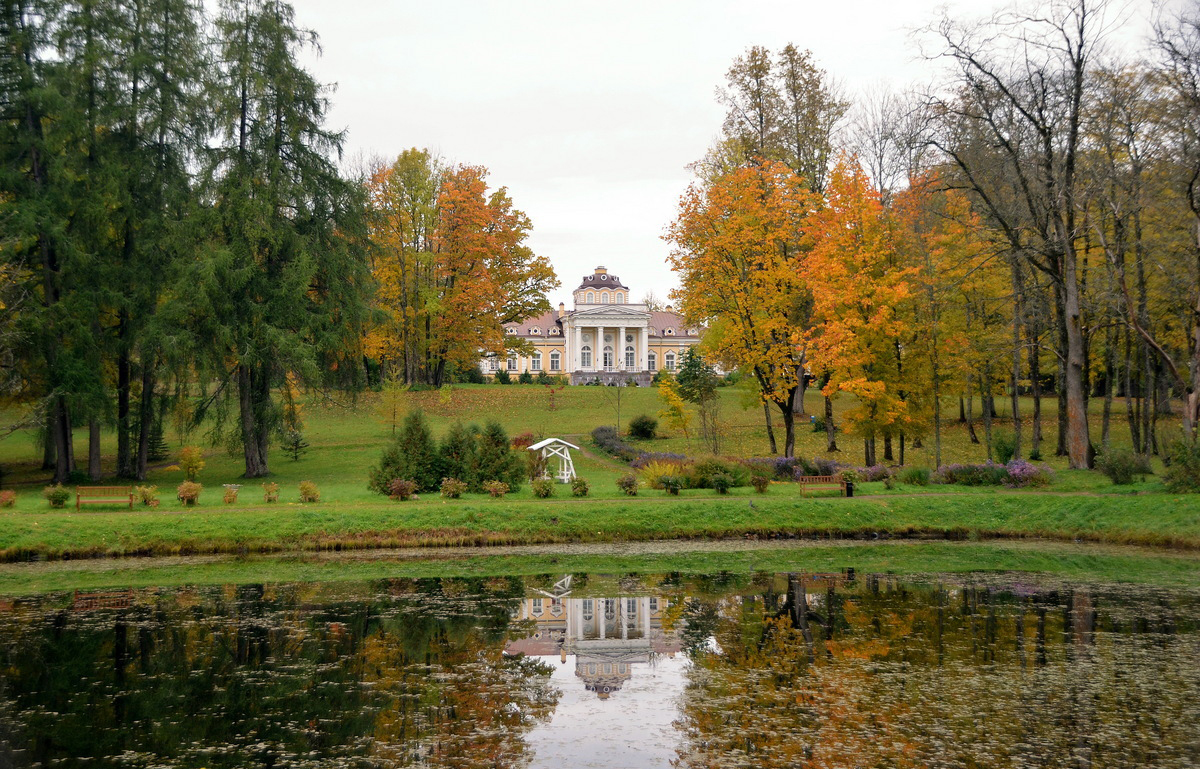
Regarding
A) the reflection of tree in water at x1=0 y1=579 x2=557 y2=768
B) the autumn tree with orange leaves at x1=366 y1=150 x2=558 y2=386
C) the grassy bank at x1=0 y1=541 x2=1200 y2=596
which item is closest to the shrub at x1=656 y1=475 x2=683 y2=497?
the grassy bank at x1=0 y1=541 x2=1200 y2=596

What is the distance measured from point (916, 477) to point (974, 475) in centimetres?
158

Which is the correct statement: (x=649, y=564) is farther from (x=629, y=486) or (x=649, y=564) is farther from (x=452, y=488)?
(x=452, y=488)

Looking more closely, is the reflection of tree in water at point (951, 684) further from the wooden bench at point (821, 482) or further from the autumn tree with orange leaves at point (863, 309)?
the autumn tree with orange leaves at point (863, 309)

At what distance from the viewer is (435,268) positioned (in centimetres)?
4859

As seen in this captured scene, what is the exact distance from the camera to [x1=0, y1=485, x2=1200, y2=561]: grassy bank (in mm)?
19531

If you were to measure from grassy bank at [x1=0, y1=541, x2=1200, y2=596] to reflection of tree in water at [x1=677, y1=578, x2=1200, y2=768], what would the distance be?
294cm

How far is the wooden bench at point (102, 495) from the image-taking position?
22.3 meters

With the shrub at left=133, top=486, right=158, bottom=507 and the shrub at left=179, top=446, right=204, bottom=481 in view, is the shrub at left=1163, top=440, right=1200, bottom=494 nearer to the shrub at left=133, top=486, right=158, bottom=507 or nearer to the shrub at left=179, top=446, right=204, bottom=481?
the shrub at left=133, top=486, right=158, bottom=507

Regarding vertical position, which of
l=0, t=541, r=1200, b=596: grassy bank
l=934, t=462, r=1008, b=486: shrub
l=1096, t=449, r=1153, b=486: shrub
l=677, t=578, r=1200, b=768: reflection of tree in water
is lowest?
l=0, t=541, r=1200, b=596: grassy bank

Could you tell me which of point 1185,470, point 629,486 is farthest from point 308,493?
point 1185,470

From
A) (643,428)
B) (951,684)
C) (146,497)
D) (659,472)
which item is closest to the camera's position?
(951,684)

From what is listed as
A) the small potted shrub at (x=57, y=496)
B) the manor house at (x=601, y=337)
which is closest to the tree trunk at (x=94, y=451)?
the small potted shrub at (x=57, y=496)

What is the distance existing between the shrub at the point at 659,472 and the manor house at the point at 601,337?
5482 centimetres

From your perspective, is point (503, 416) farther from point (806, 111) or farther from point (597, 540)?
point (597, 540)
